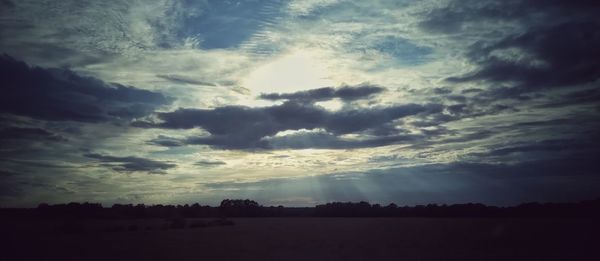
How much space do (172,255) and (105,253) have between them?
445 centimetres

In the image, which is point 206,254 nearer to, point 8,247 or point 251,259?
point 251,259

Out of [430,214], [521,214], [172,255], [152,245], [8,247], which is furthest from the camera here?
[430,214]

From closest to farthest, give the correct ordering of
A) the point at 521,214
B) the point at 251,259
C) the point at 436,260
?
the point at 436,260 < the point at 251,259 < the point at 521,214

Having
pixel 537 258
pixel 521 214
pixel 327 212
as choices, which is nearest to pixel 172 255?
pixel 537 258

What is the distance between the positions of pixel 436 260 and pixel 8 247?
27.4 m

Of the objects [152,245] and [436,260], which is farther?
[152,245]

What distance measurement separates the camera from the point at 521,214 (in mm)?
67500

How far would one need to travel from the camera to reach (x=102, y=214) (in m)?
73.9

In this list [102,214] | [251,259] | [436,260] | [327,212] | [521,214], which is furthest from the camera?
[327,212]

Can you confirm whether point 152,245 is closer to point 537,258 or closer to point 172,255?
point 172,255

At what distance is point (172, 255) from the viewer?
77.1ft

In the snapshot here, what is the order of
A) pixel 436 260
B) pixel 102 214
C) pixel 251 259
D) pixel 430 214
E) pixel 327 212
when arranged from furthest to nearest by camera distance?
1. pixel 327 212
2. pixel 430 214
3. pixel 102 214
4. pixel 251 259
5. pixel 436 260

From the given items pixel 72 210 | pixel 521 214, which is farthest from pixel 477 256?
pixel 72 210

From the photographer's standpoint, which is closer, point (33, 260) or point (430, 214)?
point (33, 260)
